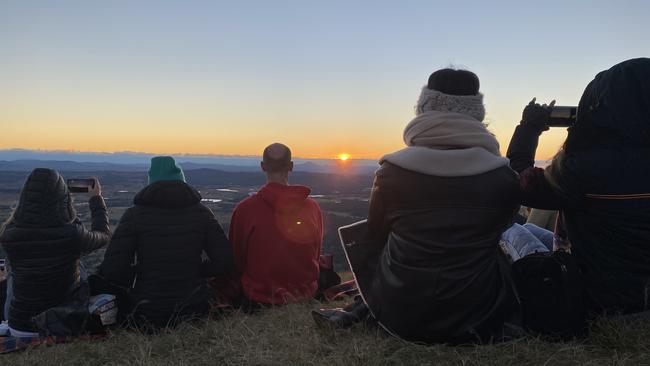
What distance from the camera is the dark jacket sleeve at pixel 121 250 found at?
4.80 m

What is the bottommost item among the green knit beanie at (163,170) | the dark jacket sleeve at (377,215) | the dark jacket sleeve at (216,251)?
the dark jacket sleeve at (216,251)

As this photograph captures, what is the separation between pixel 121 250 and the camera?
4805mm

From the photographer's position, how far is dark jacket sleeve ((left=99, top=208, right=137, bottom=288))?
480 cm

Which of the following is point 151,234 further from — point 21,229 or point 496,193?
point 496,193

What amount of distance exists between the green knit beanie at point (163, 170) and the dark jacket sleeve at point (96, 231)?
86cm

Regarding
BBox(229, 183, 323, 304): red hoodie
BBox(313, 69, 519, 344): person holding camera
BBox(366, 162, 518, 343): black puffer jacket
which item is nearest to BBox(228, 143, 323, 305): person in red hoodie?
BBox(229, 183, 323, 304): red hoodie

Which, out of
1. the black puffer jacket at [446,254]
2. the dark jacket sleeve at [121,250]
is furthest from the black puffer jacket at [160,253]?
the black puffer jacket at [446,254]

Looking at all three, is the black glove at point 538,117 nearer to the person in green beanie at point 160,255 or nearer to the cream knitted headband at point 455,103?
the cream knitted headband at point 455,103

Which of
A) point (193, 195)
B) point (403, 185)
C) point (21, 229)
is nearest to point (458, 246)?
point (403, 185)

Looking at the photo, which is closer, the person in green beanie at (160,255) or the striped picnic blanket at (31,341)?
the striped picnic blanket at (31,341)

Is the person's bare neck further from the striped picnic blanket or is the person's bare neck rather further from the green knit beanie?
the striped picnic blanket

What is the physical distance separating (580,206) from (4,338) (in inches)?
203

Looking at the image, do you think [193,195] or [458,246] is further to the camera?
[193,195]

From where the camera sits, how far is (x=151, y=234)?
481cm
